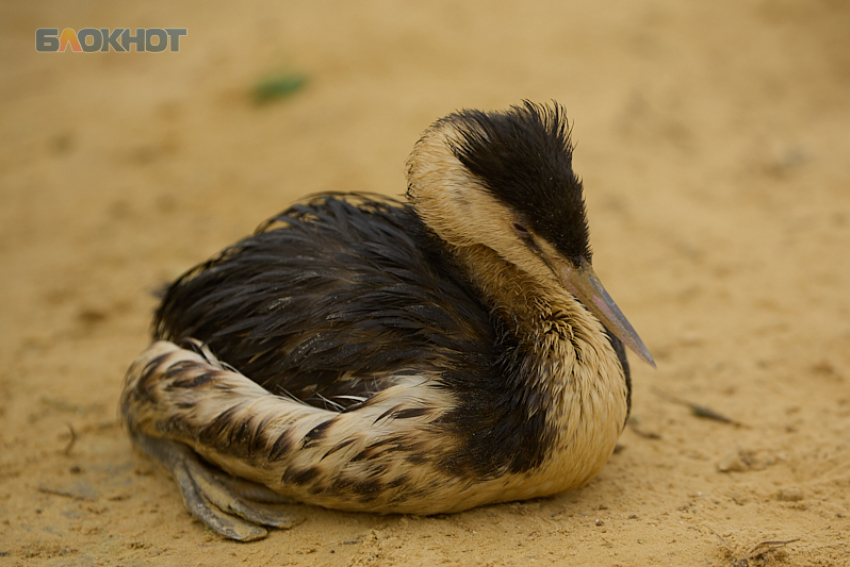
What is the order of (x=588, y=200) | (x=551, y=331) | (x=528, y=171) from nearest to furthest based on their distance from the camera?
1. (x=528, y=171)
2. (x=551, y=331)
3. (x=588, y=200)

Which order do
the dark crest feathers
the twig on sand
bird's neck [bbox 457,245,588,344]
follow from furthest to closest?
1. the twig on sand
2. bird's neck [bbox 457,245,588,344]
3. the dark crest feathers

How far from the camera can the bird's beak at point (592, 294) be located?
323 cm

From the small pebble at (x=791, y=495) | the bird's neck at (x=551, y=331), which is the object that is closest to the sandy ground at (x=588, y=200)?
the small pebble at (x=791, y=495)

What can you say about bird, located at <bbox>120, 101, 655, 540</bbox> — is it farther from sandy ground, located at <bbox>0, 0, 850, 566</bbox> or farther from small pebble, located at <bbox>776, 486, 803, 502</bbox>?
small pebble, located at <bbox>776, 486, 803, 502</bbox>

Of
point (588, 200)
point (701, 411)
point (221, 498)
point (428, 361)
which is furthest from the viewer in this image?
point (588, 200)

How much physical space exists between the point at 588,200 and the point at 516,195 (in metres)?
3.81

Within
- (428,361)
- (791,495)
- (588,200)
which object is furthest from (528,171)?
(588,200)

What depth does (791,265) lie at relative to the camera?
221 inches

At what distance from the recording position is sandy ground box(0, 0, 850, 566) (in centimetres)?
329

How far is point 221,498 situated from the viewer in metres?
3.51

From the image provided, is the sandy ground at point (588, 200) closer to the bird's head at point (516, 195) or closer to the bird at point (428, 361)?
the bird at point (428, 361)

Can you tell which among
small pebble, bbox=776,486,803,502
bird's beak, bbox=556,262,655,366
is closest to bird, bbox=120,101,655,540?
bird's beak, bbox=556,262,655,366

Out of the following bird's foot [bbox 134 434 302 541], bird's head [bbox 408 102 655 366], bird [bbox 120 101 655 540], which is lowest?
bird's foot [bbox 134 434 302 541]

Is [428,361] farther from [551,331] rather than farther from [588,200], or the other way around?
[588,200]
